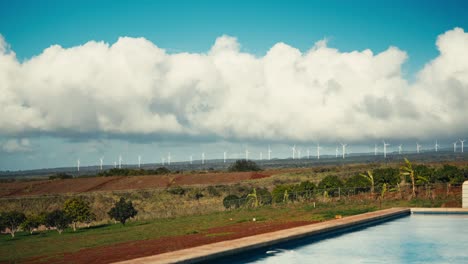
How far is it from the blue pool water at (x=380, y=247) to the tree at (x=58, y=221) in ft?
58.2

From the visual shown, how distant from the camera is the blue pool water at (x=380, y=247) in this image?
10.4 metres

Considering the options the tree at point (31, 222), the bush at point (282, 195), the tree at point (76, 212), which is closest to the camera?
the tree at point (31, 222)

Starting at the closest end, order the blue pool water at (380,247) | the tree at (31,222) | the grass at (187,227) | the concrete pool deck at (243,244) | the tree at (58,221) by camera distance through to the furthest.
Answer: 1. the concrete pool deck at (243,244)
2. the blue pool water at (380,247)
3. the grass at (187,227)
4. the tree at (58,221)
5. the tree at (31,222)

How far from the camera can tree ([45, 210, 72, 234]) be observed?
27391mm

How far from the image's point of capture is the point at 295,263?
10.1 metres

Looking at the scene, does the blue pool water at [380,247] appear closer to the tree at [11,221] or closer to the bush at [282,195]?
the bush at [282,195]

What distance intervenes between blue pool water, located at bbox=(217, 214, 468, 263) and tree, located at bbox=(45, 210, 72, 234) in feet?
58.2

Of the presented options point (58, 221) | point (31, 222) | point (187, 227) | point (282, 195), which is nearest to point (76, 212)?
point (58, 221)

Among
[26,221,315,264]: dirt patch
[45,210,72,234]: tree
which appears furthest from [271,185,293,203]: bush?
[45,210,72,234]: tree

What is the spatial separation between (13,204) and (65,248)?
110 ft

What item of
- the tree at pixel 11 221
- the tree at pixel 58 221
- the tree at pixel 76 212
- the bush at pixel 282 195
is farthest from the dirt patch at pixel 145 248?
the tree at pixel 11 221

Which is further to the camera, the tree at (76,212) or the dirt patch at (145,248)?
the tree at (76,212)

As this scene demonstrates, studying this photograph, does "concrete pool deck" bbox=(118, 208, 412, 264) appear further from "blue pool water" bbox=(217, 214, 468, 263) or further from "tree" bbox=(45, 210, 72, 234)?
"tree" bbox=(45, 210, 72, 234)

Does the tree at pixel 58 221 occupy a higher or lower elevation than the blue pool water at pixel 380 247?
lower
